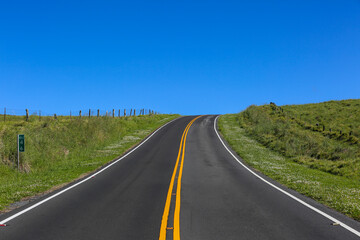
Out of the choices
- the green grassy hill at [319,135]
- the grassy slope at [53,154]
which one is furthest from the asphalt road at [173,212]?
the green grassy hill at [319,135]

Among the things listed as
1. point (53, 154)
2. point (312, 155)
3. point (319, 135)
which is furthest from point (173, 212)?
point (319, 135)

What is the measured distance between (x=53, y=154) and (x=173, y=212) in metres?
13.7

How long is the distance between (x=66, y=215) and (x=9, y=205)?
2497mm

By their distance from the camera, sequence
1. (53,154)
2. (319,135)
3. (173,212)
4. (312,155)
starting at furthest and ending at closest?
(319,135) → (312,155) → (53,154) → (173,212)

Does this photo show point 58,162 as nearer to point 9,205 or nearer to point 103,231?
point 9,205

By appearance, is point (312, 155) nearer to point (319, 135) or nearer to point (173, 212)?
point (319, 135)

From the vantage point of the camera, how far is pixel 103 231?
597 cm

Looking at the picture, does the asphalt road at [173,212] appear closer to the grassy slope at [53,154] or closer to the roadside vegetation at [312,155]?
the roadside vegetation at [312,155]

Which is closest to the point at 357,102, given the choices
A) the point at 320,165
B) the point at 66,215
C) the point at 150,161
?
the point at 320,165

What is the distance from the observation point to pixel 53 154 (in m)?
18.0

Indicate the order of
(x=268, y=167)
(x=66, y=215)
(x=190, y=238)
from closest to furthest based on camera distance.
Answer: (x=190, y=238)
(x=66, y=215)
(x=268, y=167)

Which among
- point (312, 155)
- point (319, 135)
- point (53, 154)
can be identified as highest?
point (319, 135)

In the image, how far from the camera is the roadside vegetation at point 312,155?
33.5ft

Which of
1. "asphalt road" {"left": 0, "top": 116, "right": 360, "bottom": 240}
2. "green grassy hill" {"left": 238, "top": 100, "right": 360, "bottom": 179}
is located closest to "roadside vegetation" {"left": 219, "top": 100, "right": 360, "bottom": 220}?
"green grassy hill" {"left": 238, "top": 100, "right": 360, "bottom": 179}
